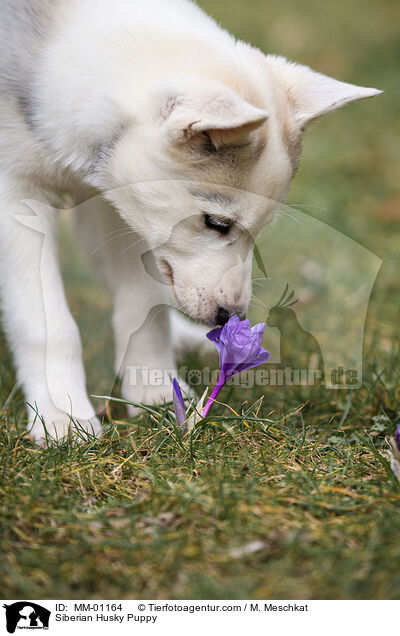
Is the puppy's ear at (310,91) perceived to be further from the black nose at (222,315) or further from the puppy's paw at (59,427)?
the puppy's paw at (59,427)

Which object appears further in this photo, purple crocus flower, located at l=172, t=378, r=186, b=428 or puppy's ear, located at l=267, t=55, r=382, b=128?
puppy's ear, located at l=267, t=55, r=382, b=128

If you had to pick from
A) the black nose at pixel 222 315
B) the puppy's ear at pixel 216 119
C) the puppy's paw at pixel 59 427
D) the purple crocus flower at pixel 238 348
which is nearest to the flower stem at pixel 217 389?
the purple crocus flower at pixel 238 348

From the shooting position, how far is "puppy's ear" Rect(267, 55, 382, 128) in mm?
2771

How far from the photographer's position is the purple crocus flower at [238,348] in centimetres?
254

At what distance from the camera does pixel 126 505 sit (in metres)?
2.20

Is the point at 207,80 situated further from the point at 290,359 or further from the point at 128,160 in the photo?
the point at 290,359

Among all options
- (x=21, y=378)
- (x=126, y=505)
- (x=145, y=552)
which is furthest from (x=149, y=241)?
(x=145, y=552)

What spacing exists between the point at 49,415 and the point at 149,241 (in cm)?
85

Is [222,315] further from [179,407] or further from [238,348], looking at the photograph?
[179,407]
